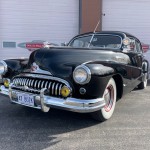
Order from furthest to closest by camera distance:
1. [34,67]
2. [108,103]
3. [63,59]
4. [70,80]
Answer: [108,103] → [34,67] → [63,59] → [70,80]

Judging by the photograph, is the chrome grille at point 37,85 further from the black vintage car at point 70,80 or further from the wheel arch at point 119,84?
the wheel arch at point 119,84

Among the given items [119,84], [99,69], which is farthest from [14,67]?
[119,84]

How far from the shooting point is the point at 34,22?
9.59m

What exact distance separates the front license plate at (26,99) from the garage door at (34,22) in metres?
6.15

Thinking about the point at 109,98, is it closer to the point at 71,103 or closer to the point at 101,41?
the point at 71,103

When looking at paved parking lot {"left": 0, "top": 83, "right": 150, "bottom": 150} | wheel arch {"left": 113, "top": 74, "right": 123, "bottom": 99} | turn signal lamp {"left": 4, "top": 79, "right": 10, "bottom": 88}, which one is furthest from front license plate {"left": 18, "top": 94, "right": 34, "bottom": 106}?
wheel arch {"left": 113, "top": 74, "right": 123, "bottom": 99}

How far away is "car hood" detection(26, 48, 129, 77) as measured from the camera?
12.0ft

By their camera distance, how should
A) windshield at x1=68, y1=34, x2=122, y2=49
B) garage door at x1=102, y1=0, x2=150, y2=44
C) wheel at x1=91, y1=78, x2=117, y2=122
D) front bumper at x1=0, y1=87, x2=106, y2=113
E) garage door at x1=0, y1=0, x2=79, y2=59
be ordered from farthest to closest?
garage door at x1=102, y1=0, x2=150, y2=44, garage door at x1=0, y1=0, x2=79, y2=59, windshield at x1=68, y1=34, x2=122, y2=49, wheel at x1=91, y1=78, x2=117, y2=122, front bumper at x1=0, y1=87, x2=106, y2=113

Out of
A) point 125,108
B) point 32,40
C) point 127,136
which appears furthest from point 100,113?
point 32,40

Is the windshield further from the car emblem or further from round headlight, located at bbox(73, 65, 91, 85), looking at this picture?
round headlight, located at bbox(73, 65, 91, 85)

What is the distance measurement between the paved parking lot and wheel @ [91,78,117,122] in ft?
0.37

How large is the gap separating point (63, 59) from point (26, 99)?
80 centimetres

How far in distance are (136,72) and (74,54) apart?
174 cm

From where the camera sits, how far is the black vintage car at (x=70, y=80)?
3.46m
